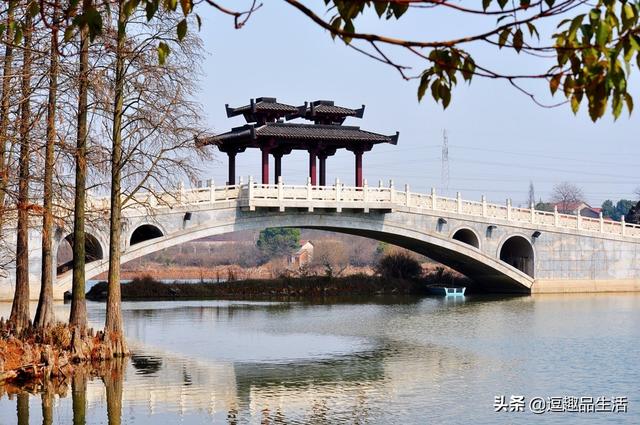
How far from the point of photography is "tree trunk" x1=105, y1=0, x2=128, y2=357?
19.4 m

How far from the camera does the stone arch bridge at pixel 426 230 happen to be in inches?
1348

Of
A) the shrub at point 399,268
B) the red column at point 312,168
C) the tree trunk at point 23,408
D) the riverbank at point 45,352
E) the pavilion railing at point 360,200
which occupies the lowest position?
the tree trunk at point 23,408

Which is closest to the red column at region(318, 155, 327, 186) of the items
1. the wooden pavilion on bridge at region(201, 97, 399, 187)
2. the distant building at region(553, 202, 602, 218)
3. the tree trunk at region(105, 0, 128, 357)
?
the wooden pavilion on bridge at region(201, 97, 399, 187)

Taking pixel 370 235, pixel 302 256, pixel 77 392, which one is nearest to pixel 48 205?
pixel 77 392

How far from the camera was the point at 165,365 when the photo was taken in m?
20.2

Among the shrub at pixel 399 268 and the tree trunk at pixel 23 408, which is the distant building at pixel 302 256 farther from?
the tree trunk at pixel 23 408

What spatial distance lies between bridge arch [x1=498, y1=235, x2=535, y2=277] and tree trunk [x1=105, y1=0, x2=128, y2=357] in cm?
2561

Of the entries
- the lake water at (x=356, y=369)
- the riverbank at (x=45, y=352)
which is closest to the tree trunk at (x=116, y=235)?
the riverbank at (x=45, y=352)

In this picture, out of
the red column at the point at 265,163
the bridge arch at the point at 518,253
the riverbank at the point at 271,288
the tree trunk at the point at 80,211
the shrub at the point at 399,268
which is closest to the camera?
the tree trunk at the point at 80,211

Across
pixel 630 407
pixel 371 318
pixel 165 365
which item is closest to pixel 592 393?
pixel 630 407

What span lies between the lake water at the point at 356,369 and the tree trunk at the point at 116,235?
1.94 ft

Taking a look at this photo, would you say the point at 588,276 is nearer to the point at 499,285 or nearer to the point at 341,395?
the point at 499,285

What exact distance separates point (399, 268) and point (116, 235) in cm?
2890

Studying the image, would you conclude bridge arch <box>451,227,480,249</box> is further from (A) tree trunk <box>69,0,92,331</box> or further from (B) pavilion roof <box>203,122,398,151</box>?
(A) tree trunk <box>69,0,92,331</box>
